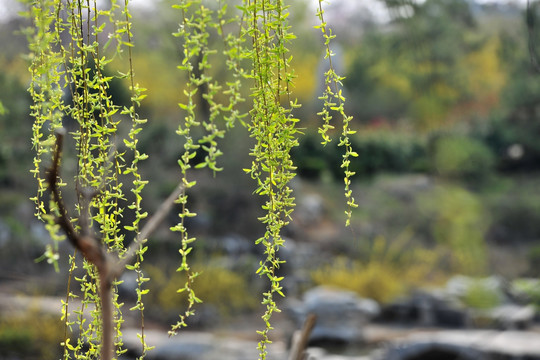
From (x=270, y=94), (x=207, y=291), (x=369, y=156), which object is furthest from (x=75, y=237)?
(x=369, y=156)

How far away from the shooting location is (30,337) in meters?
5.93

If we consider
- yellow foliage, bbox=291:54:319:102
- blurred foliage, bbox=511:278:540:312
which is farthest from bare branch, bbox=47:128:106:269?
yellow foliage, bbox=291:54:319:102

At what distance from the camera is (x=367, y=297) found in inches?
324

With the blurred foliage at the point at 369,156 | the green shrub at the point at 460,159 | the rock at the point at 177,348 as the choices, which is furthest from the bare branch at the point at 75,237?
the green shrub at the point at 460,159

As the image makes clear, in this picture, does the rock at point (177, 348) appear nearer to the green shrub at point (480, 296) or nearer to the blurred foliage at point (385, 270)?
the blurred foliage at point (385, 270)

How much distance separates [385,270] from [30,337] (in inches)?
182

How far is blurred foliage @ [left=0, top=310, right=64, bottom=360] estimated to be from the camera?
19.3ft

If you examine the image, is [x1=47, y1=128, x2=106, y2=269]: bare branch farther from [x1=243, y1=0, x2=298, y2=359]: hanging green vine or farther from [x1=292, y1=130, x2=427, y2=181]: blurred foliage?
[x1=292, y1=130, x2=427, y2=181]: blurred foliage

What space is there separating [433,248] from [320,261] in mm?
1888

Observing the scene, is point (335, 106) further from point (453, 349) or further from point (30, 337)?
point (30, 337)

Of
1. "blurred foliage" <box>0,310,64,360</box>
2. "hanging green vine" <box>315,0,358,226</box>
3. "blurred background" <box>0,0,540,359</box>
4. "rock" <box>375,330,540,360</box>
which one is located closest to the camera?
"hanging green vine" <box>315,0,358,226</box>

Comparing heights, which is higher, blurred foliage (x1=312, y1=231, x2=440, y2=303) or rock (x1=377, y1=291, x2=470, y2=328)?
blurred foliage (x1=312, y1=231, x2=440, y2=303)

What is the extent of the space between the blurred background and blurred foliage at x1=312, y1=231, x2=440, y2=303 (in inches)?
1.1

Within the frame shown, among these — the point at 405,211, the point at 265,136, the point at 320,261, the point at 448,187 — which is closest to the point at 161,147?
the point at 320,261
